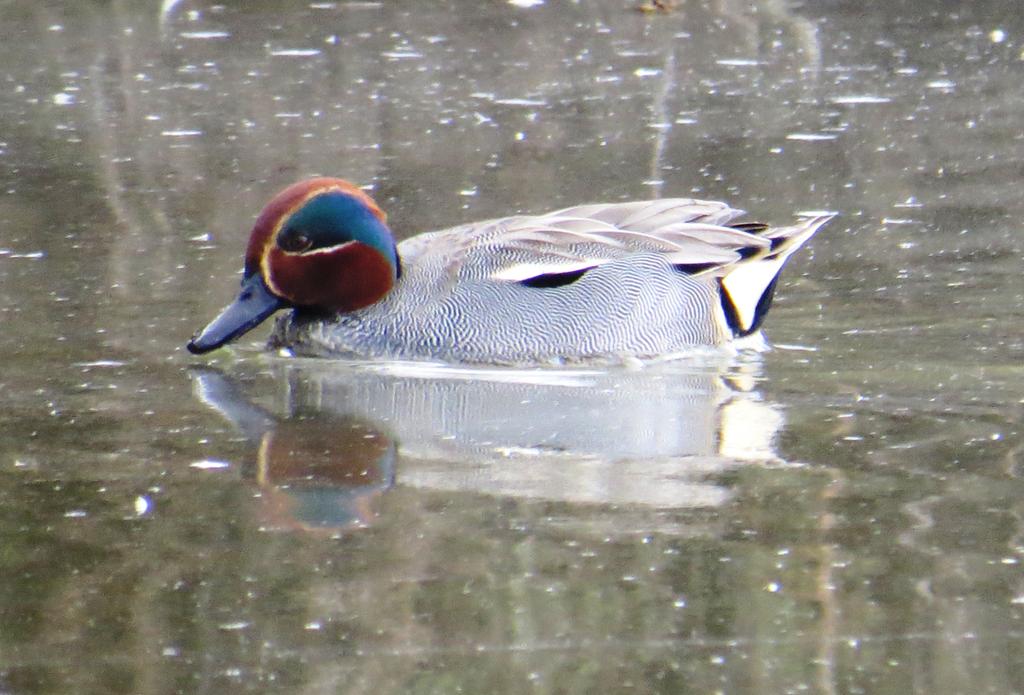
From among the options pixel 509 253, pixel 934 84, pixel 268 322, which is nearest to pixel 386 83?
pixel 934 84

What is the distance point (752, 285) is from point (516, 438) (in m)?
1.76

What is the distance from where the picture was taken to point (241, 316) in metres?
6.55

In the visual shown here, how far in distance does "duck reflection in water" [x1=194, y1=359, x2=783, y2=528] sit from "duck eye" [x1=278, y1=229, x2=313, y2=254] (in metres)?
0.41

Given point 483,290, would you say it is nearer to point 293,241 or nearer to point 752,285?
point 293,241

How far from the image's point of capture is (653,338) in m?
6.65

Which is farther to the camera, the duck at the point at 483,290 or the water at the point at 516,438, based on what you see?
the duck at the point at 483,290

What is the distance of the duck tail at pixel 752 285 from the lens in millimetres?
6746

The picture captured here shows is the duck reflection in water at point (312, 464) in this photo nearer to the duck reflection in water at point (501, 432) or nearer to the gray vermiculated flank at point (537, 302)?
the duck reflection in water at point (501, 432)

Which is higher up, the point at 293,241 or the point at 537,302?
the point at 293,241

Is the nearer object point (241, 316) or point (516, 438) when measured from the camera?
point (516, 438)

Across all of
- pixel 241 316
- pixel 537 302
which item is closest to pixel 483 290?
pixel 537 302

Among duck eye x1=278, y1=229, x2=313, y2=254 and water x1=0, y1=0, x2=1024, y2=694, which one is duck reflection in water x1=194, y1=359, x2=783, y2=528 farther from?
duck eye x1=278, y1=229, x2=313, y2=254

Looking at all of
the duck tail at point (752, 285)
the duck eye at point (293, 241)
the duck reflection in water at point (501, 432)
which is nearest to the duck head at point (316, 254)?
the duck eye at point (293, 241)

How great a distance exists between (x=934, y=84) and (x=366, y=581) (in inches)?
333
